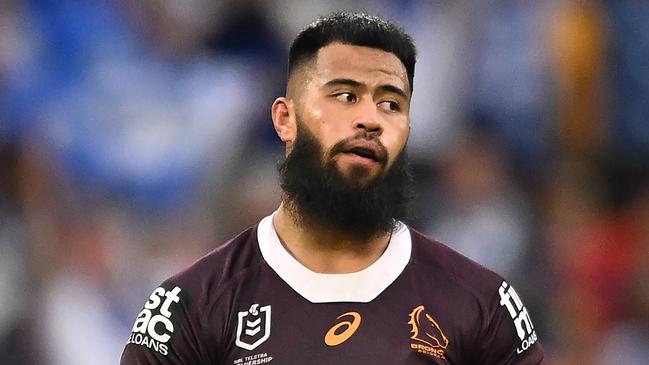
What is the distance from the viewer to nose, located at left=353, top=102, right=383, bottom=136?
336 centimetres

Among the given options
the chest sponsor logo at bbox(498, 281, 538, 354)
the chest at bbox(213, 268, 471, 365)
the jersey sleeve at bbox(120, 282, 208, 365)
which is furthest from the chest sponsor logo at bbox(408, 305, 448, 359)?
the jersey sleeve at bbox(120, 282, 208, 365)

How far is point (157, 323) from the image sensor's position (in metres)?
3.30

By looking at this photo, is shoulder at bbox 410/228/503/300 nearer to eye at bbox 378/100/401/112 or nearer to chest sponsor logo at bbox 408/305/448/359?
chest sponsor logo at bbox 408/305/448/359

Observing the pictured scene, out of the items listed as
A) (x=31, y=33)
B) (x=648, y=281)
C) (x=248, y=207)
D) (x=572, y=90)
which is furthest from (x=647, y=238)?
(x=31, y=33)

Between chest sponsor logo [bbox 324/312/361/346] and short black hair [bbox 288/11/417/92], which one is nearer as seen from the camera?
chest sponsor logo [bbox 324/312/361/346]

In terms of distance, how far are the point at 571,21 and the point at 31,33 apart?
3067 millimetres

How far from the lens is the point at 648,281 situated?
611 cm

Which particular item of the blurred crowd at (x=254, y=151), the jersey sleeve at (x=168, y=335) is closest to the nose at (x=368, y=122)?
the jersey sleeve at (x=168, y=335)

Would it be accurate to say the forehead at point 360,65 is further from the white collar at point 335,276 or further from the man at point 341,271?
the white collar at point 335,276

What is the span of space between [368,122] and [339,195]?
0.87 ft

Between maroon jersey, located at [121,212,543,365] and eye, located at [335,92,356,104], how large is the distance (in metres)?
0.49

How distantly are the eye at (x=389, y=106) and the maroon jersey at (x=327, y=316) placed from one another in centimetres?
45

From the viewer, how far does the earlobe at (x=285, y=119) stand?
3.65m

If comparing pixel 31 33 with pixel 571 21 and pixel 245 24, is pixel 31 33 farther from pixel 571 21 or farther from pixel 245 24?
pixel 571 21
